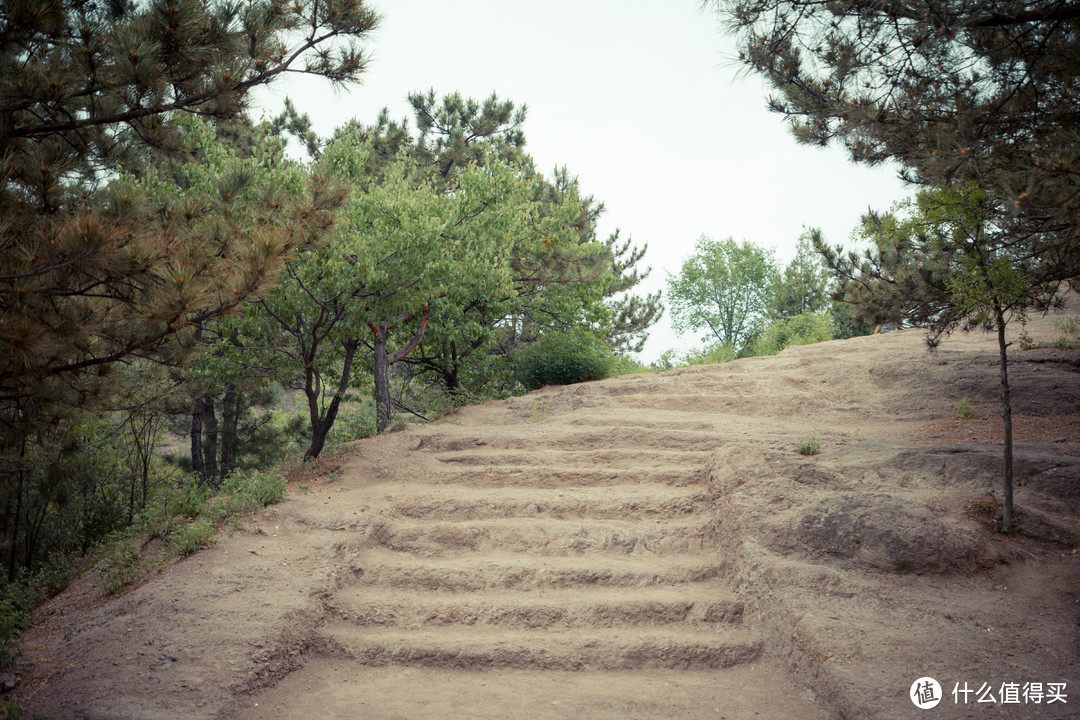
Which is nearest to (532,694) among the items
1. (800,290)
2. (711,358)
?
(711,358)

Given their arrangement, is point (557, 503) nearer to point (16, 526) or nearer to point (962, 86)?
point (962, 86)

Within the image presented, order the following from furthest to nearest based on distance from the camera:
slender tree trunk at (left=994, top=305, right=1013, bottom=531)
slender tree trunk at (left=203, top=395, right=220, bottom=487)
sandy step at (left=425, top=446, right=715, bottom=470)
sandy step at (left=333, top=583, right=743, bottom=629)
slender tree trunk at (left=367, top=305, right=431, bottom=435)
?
slender tree trunk at (left=203, top=395, right=220, bottom=487), slender tree trunk at (left=367, top=305, right=431, bottom=435), sandy step at (left=425, top=446, right=715, bottom=470), slender tree trunk at (left=994, top=305, right=1013, bottom=531), sandy step at (left=333, top=583, right=743, bottom=629)

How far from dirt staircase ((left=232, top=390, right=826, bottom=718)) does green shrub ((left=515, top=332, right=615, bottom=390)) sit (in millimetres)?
6031

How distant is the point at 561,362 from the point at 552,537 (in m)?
8.05

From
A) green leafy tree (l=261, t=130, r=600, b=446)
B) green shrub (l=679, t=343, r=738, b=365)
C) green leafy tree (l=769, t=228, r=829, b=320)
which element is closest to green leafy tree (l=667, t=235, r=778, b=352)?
green leafy tree (l=769, t=228, r=829, b=320)

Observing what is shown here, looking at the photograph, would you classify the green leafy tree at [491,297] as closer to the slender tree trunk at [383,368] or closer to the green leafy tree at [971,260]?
the slender tree trunk at [383,368]

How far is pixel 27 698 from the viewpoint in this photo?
4.48 m

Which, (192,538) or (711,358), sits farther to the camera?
(711,358)

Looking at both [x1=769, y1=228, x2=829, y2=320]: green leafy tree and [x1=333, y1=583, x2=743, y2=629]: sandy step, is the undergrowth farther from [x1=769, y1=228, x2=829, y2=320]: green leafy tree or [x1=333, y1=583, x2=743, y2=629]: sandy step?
[x1=769, y1=228, x2=829, y2=320]: green leafy tree

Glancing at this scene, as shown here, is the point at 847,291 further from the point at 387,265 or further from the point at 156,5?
the point at 156,5

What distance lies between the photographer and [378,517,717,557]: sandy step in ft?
21.6

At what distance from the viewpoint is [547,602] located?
18.6 feet

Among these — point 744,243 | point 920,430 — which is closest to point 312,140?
point 920,430

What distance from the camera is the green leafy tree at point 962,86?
436 centimetres
